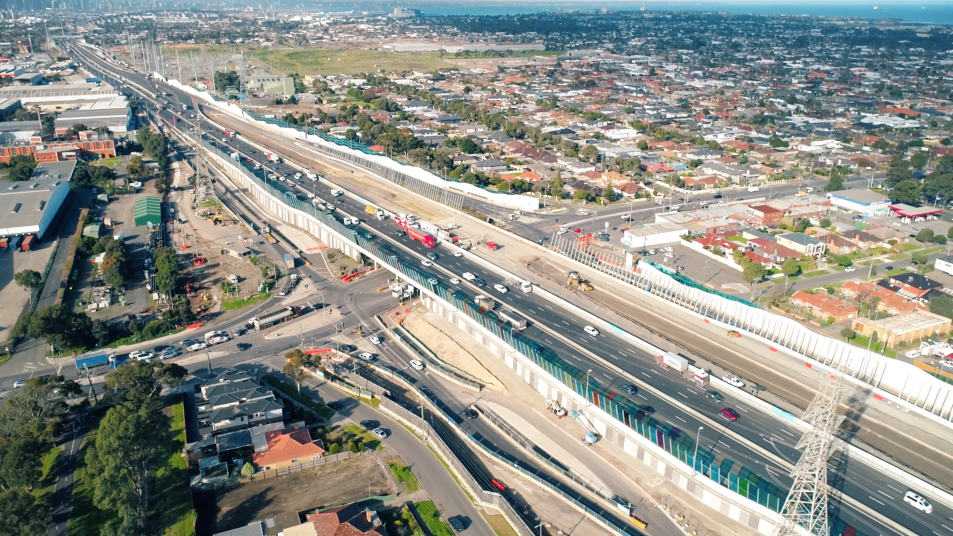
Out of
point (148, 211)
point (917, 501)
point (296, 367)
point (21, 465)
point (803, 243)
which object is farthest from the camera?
point (148, 211)

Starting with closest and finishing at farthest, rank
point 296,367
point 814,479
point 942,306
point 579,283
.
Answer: point 814,479 → point 296,367 → point 942,306 → point 579,283

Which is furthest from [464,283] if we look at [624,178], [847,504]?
[624,178]

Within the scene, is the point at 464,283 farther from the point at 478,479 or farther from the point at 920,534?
the point at 920,534

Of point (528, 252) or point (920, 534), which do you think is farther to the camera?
point (528, 252)

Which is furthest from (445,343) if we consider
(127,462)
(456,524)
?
(127,462)

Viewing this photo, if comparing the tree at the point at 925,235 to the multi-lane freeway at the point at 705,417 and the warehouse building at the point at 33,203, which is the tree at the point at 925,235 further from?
the warehouse building at the point at 33,203

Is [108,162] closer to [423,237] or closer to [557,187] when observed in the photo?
[423,237]

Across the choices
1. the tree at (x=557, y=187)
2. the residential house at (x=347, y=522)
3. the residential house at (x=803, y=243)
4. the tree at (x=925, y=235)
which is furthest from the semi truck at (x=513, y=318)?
the tree at (x=925, y=235)

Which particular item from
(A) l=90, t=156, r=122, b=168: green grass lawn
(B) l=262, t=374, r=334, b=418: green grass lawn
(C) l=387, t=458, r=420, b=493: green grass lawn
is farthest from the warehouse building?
(C) l=387, t=458, r=420, b=493: green grass lawn
